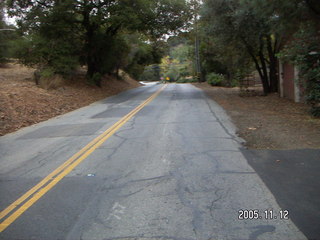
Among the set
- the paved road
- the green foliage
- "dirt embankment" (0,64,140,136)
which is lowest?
the paved road

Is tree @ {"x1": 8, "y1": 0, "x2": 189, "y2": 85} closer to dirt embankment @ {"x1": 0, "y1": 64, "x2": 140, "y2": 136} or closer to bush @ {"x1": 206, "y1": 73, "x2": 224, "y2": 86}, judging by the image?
dirt embankment @ {"x1": 0, "y1": 64, "x2": 140, "y2": 136}

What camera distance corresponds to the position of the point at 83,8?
2214 centimetres

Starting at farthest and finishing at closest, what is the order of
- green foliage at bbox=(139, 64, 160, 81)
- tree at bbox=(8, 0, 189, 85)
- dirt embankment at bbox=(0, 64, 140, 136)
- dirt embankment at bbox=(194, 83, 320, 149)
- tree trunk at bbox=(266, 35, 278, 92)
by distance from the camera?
green foliage at bbox=(139, 64, 160, 81)
tree at bbox=(8, 0, 189, 85)
tree trunk at bbox=(266, 35, 278, 92)
dirt embankment at bbox=(0, 64, 140, 136)
dirt embankment at bbox=(194, 83, 320, 149)

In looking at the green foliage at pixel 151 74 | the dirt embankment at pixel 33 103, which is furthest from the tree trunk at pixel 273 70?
the green foliage at pixel 151 74

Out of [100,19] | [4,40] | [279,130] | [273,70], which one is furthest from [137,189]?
[4,40]

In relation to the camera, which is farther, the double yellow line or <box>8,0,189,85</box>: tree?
<box>8,0,189,85</box>: tree

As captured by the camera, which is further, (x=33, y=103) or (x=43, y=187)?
(x=33, y=103)

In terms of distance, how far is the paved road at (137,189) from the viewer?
11.9 feet

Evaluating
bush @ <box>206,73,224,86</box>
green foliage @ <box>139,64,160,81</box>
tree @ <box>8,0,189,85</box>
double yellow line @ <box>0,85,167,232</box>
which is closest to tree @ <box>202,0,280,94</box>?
tree @ <box>8,0,189,85</box>

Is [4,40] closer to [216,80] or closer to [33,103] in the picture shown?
[33,103]

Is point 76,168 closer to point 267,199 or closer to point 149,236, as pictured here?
point 149,236

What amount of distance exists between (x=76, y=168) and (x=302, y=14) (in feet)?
32.5

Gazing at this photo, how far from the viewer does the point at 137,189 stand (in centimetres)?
486

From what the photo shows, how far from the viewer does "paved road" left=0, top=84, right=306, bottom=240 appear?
3.62 metres
